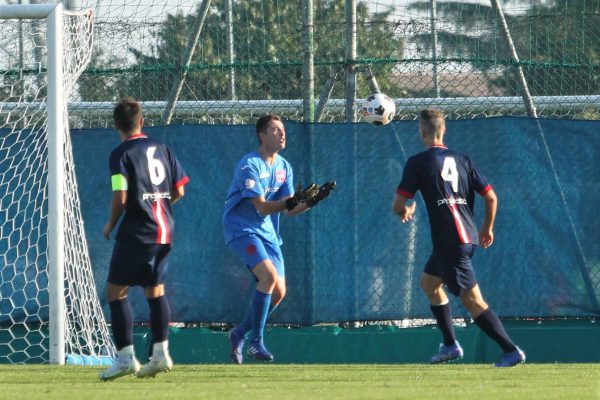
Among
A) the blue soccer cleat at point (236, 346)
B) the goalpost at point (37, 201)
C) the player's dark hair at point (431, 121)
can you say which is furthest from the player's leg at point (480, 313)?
the goalpost at point (37, 201)

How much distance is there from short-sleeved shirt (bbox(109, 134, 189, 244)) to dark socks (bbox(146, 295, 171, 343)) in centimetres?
40

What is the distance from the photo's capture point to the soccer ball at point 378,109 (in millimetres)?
10148

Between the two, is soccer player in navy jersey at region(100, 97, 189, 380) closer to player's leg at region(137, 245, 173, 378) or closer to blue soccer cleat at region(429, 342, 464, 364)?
player's leg at region(137, 245, 173, 378)

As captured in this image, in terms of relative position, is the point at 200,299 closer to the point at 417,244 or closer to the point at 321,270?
the point at 321,270

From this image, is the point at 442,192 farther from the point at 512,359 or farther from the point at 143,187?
the point at 143,187

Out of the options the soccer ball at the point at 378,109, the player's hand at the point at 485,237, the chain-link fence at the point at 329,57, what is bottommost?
the player's hand at the point at 485,237

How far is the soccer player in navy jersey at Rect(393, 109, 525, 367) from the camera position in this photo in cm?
860

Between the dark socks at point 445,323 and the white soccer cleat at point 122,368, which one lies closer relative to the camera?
the white soccer cleat at point 122,368

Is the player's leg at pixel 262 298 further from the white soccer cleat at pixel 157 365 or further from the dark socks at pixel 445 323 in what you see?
the white soccer cleat at pixel 157 365

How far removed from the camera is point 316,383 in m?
7.48

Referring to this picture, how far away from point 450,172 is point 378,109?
1566 millimetres

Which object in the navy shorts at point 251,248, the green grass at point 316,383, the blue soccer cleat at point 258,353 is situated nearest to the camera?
the green grass at point 316,383

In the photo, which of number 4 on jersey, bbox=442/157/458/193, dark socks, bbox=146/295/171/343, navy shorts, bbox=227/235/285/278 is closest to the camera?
dark socks, bbox=146/295/171/343

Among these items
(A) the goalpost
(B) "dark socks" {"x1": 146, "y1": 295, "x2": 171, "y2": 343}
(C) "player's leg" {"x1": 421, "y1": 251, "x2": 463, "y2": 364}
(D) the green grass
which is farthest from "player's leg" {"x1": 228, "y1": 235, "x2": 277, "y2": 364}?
(B) "dark socks" {"x1": 146, "y1": 295, "x2": 171, "y2": 343}
